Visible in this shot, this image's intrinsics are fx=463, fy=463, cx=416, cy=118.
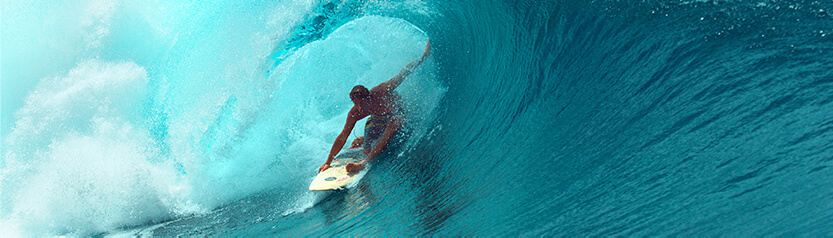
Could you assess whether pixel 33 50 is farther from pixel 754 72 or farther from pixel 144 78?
pixel 754 72

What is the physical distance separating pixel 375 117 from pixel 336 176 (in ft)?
2.63

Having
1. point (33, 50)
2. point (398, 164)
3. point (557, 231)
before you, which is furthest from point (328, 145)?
point (33, 50)

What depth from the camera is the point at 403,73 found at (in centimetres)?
541

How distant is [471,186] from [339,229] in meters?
1.13

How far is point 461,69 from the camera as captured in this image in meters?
5.50

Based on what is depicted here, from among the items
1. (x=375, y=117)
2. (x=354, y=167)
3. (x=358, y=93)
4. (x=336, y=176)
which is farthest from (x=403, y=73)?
(x=336, y=176)

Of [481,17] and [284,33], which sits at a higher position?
[284,33]

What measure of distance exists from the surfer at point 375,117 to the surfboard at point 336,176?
0.08 metres

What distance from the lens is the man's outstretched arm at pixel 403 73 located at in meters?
5.10

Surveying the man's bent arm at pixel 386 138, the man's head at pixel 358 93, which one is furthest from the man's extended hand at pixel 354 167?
the man's head at pixel 358 93

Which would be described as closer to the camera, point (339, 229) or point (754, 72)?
point (754, 72)

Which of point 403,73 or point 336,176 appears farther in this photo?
point 403,73

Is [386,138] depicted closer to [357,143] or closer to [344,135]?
[344,135]

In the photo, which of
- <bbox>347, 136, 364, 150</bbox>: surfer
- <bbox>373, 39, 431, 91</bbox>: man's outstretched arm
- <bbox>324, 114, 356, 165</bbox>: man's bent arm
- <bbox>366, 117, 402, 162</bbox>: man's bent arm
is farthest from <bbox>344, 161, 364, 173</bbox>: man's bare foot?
<bbox>373, 39, 431, 91</bbox>: man's outstretched arm
